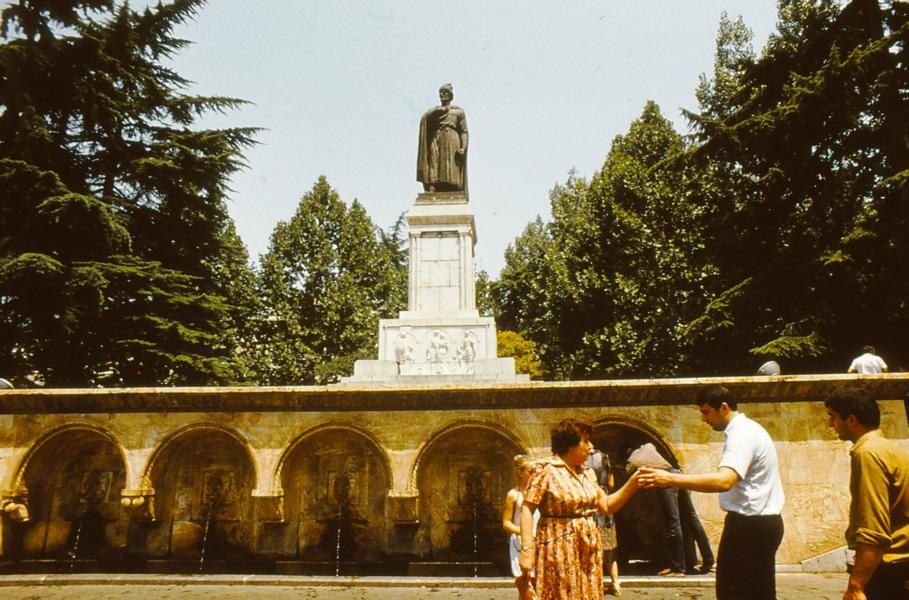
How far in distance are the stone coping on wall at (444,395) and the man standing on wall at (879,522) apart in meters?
5.53

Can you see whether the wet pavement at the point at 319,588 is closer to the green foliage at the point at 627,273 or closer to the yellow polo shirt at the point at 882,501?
the yellow polo shirt at the point at 882,501

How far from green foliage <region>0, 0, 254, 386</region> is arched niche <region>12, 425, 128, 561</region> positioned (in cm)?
767

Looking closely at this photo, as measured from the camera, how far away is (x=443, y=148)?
13.8 m

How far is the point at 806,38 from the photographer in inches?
714

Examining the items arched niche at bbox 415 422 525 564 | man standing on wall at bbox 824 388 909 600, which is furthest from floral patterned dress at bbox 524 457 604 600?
arched niche at bbox 415 422 525 564

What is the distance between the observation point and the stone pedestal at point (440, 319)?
36.3 feet

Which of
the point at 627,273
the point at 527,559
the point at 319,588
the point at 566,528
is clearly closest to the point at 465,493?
the point at 319,588

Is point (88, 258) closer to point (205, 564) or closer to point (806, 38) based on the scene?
point (205, 564)

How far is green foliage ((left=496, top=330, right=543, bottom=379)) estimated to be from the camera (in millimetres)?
35344

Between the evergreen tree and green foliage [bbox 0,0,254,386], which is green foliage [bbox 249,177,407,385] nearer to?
green foliage [bbox 0,0,254,386]

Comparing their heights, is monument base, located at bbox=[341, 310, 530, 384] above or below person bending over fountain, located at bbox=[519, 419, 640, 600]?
above

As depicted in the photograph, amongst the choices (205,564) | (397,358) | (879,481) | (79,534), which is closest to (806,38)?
(397,358)

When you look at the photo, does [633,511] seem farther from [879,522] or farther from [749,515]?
[879,522]

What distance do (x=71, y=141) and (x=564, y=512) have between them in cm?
2190
